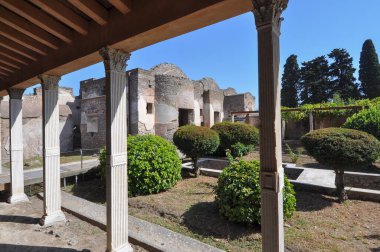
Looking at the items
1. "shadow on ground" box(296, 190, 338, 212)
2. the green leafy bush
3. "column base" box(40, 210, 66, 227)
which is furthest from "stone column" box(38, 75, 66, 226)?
"shadow on ground" box(296, 190, 338, 212)

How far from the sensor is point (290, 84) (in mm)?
30406

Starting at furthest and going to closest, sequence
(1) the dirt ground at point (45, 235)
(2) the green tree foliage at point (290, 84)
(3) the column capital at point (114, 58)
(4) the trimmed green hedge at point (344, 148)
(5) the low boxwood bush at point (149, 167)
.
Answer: (2) the green tree foliage at point (290, 84), (5) the low boxwood bush at point (149, 167), (4) the trimmed green hedge at point (344, 148), (1) the dirt ground at point (45, 235), (3) the column capital at point (114, 58)

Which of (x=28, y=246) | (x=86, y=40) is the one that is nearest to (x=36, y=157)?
(x=28, y=246)

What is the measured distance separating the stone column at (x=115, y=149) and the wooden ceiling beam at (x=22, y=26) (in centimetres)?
92

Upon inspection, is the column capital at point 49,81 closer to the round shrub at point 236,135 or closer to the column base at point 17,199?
the column base at point 17,199

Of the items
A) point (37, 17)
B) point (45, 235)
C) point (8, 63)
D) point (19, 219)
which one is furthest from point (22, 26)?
point (19, 219)

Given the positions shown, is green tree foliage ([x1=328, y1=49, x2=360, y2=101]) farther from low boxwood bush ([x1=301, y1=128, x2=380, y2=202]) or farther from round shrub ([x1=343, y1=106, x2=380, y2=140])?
low boxwood bush ([x1=301, y1=128, x2=380, y2=202])

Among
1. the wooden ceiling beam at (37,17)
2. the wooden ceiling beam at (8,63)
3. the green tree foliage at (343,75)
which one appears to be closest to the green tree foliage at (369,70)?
the green tree foliage at (343,75)

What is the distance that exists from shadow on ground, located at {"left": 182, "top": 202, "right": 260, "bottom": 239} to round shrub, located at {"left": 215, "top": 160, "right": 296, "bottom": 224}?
0.40 ft

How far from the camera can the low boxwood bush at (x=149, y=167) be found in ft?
19.7

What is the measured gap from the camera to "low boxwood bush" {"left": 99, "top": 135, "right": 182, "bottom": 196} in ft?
19.7

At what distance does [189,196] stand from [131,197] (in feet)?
4.74

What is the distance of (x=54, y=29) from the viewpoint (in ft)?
10.1

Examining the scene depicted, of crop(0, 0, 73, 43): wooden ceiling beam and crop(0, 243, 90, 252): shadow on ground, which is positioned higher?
crop(0, 0, 73, 43): wooden ceiling beam
